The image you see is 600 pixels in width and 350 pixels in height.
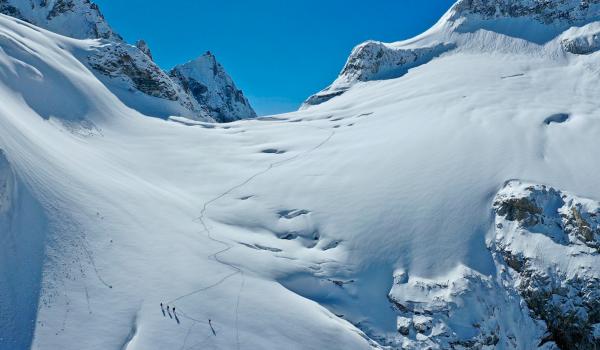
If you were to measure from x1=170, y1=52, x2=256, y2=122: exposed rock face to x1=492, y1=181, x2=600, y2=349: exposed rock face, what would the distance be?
2907 inches

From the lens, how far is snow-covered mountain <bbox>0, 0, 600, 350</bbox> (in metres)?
14.4

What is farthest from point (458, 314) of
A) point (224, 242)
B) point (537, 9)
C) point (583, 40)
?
point (537, 9)

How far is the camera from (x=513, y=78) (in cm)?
3994

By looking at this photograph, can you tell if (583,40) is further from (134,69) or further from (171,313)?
(171,313)

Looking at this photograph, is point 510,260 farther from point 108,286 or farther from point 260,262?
point 108,286

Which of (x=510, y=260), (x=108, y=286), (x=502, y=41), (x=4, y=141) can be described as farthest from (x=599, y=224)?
(x=502, y=41)

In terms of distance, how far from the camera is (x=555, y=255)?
19.4 metres

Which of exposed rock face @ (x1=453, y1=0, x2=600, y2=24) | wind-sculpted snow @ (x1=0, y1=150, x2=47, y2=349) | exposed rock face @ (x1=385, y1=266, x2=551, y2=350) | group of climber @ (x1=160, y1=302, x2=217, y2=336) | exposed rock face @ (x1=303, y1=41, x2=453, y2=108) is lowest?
exposed rock face @ (x1=385, y1=266, x2=551, y2=350)

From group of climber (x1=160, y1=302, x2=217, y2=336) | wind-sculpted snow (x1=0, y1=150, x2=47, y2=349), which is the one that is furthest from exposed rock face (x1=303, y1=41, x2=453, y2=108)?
group of climber (x1=160, y1=302, x2=217, y2=336)

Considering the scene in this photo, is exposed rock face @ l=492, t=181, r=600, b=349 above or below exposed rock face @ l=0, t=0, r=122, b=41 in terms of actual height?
below

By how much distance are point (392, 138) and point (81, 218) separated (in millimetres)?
18020

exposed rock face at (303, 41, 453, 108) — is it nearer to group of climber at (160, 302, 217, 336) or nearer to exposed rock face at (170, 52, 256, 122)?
exposed rock face at (170, 52, 256, 122)

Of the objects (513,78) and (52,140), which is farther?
(513,78)

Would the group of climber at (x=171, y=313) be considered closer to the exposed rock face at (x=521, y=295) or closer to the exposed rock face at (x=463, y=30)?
the exposed rock face at (x=521, y=295)
